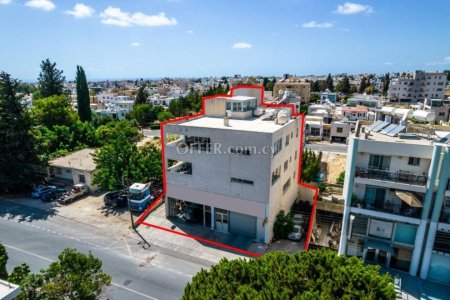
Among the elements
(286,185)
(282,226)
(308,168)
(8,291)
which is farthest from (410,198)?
(8,291)

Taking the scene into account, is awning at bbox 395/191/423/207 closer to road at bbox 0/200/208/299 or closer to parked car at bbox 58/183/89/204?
road at bbox 0/200/208/299

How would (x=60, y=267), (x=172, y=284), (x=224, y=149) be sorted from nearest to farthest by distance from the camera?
(x=60, y=267), (x=172, y=284), (x=224, y=149)

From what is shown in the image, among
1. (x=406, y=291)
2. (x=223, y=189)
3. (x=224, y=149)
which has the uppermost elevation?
(x=224, y=149)

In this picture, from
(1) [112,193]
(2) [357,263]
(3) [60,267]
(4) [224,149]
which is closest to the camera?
(3) [60,267]

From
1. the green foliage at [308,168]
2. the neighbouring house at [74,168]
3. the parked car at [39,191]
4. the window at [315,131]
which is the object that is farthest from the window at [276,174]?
the window at [315,131]

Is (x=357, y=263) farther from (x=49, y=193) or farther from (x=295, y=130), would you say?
(x=49, y=193)

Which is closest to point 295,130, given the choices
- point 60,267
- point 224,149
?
point 224,149

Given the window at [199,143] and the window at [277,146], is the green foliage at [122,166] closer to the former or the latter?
the window at [199,143]
